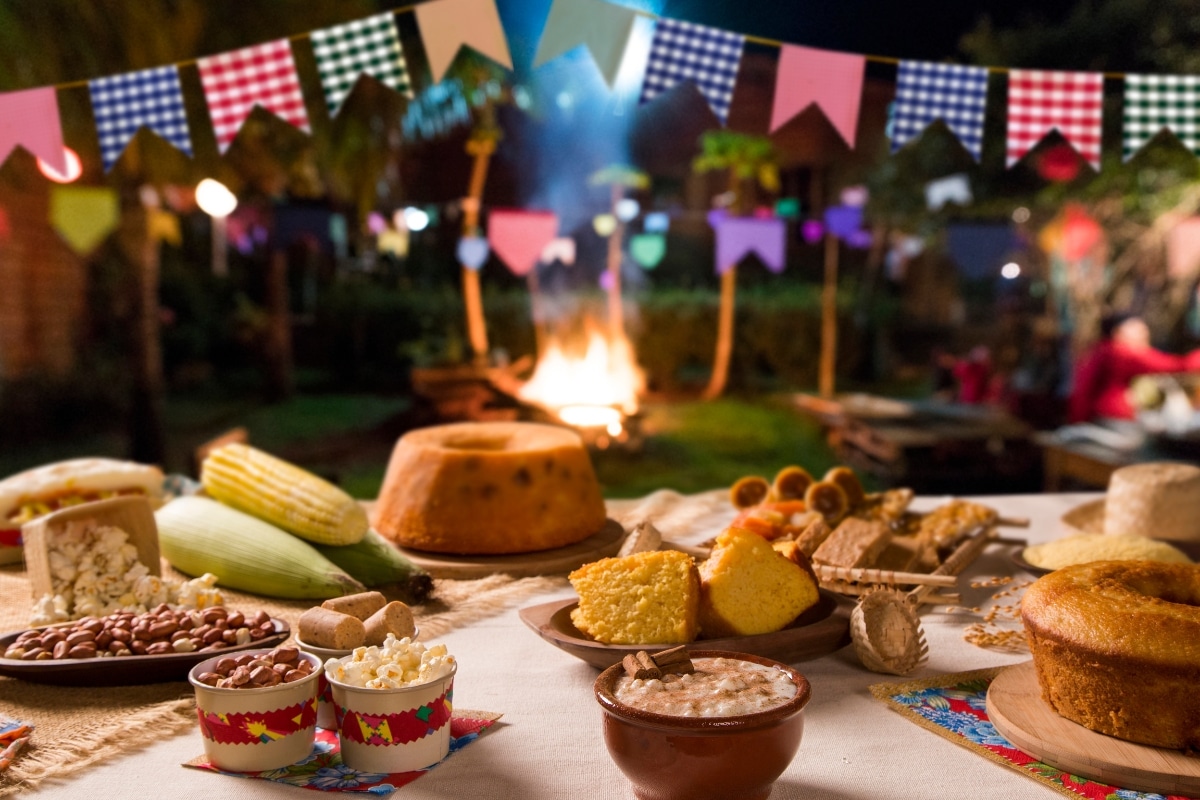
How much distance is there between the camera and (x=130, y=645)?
1566 mm

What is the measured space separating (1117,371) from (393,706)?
25.4ft

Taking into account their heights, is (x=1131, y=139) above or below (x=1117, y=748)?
above

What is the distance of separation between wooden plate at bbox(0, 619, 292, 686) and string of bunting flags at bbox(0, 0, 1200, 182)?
1621 millimetres

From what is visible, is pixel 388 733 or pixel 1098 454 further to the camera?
pixel 1098 454

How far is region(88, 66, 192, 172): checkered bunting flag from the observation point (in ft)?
9.10

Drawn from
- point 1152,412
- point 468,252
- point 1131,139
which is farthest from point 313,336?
point 1131,139

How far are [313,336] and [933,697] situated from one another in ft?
32.4

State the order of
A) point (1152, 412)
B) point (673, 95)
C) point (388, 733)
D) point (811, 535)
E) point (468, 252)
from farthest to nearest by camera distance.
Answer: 1. point (673, 95)
2. point (468, 252)
3. point (1152, 412)
4. point (811, 535)
5. point (388, 733)

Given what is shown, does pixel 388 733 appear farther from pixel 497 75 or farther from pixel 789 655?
pixel 497 75

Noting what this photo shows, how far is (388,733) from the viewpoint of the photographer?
1.28 m

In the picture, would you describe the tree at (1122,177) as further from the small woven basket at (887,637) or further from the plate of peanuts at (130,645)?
the plate of peanuts at (130,645)

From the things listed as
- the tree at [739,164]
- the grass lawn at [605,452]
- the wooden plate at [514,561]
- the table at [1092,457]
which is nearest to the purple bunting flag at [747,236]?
the tree at [739,164]

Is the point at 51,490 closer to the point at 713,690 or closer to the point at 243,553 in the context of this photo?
the point at 243,553

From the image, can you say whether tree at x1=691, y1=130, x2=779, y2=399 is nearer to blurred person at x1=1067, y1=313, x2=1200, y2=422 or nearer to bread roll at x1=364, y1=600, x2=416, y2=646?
blurred person at x1=1067, y1=313, x2=1200, y2=422
